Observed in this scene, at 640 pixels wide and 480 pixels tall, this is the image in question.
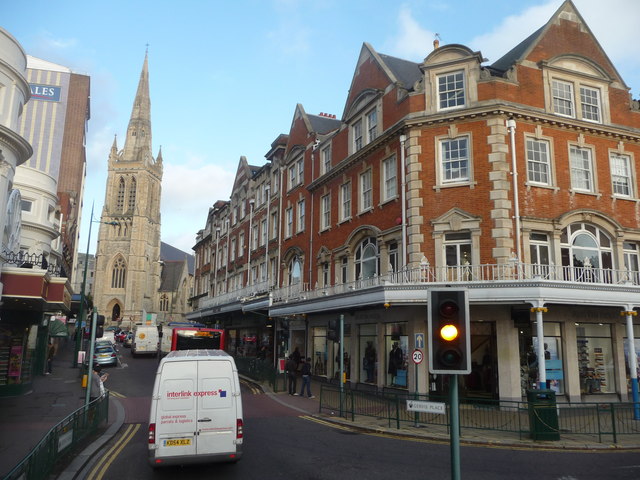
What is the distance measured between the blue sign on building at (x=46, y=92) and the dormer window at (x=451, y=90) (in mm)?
65438

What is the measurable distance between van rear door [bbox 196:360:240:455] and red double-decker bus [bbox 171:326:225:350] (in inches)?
827

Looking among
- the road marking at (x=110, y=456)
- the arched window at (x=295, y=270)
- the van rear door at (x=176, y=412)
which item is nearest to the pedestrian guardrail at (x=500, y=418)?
the road marking at (x=110, y=456)

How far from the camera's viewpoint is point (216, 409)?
31.7ft

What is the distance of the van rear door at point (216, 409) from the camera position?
31.2 feet

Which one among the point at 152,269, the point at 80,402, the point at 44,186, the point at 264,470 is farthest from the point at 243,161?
the point at 152,269

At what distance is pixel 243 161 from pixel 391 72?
963 inches

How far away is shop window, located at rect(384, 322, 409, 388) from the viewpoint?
20438 millimetres

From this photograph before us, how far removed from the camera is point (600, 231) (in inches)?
809


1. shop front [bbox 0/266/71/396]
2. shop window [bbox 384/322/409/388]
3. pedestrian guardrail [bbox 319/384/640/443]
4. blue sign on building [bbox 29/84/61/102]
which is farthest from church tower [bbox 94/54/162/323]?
pedestrian guardrail [bbox 319/384/640/443]

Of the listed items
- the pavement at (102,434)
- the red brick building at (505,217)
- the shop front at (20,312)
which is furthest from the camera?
the red brick building at (505,217)

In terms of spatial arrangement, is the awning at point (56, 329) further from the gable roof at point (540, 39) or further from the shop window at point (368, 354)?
the gable roof at point (540, 39)

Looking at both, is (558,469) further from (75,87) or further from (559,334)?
(75,87)

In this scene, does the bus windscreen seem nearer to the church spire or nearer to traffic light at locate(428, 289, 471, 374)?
traffic light at locate(428, 289, 471, 374)

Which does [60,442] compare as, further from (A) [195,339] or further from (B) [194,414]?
(A) [195,339]
